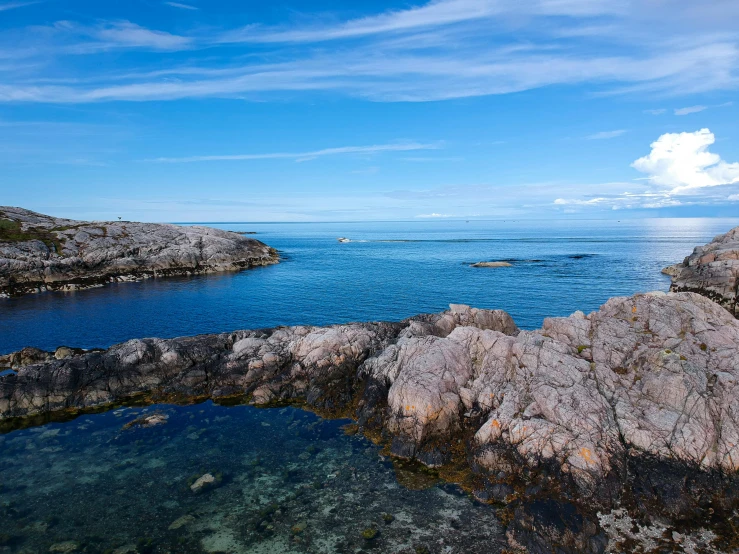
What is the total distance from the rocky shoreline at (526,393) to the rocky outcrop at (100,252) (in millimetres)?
58188

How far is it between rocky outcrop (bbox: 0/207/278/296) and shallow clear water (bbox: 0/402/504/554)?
231ft

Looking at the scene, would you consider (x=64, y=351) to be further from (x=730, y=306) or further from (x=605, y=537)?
(x=730, y=306)

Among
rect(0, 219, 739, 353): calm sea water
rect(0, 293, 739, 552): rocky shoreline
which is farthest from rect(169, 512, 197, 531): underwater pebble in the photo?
rect(0, 219, 739, 353): calm sea water

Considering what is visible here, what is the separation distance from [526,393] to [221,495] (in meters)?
19.4

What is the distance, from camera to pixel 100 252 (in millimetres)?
104062

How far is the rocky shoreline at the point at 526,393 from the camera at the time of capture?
75.3 ft

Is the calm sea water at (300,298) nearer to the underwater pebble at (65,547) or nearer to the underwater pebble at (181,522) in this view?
the underwater pebble at (65,547)

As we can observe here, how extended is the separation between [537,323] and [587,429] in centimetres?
3593

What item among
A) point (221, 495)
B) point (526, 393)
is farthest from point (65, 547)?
point (526, 393)

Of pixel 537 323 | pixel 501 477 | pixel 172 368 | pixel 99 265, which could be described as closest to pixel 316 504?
pixel 501 477

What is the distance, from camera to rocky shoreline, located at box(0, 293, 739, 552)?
23.0m

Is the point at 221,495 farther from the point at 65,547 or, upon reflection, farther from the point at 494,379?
the point at 494,379

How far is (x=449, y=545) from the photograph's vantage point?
2069 cm

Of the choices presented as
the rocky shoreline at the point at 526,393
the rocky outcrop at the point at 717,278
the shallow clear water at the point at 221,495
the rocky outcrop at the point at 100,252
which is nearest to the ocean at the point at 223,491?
the shallow clear water at the point at 221,495
